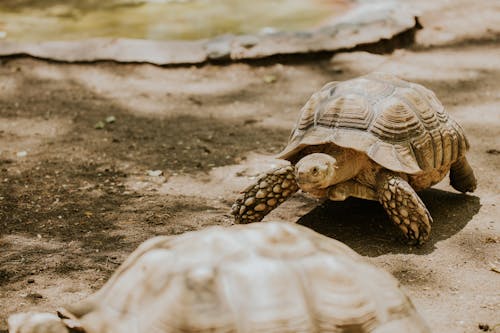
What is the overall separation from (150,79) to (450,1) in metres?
3.35

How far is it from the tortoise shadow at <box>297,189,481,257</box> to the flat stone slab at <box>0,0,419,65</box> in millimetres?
2732

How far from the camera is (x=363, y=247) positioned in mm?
3430

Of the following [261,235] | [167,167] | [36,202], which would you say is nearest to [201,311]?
[261,235]

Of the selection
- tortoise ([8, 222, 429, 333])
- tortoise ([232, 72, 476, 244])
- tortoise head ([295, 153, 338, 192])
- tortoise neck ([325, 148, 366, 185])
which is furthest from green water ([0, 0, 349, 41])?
tortoise ([8, 222, 429, 333])

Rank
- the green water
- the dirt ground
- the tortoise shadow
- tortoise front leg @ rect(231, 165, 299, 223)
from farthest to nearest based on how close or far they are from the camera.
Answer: the green water → tortoise front leg @ rect(231, 165, 299, 223) → the tortoise shadow → the dirt ground

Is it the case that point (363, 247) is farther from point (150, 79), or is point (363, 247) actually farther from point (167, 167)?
point (150, 79)

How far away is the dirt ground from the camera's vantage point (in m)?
3.16

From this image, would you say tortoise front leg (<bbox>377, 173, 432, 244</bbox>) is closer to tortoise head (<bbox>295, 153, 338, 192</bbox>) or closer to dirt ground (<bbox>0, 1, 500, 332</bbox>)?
dirt ground (<bbox>0, 1, 500, 332</bbox>)

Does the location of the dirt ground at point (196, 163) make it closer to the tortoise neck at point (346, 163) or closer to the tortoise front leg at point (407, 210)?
the tortoise front leg at point (407, 210)

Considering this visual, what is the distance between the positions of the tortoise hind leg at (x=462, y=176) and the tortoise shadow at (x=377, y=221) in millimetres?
67

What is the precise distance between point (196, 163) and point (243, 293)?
2.76 meters

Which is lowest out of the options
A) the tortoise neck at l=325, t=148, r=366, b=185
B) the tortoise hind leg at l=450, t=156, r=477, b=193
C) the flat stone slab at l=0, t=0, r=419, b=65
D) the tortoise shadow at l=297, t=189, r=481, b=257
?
the tortoise shadow at l=297, t=189, r=481, b=257

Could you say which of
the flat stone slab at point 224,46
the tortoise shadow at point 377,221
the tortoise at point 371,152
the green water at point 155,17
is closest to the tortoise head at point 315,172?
the tortoise at point 371,152

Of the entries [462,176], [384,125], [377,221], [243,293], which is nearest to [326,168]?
[384,125]
